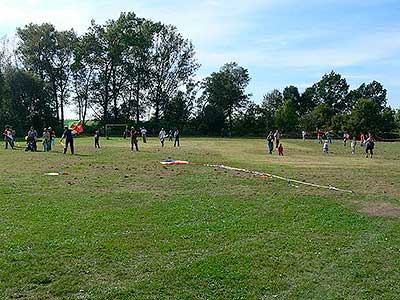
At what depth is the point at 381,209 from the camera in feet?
41.3

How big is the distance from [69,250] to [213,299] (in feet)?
10.2

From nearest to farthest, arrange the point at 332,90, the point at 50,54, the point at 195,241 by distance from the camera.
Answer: the point at 195,241 < the point at 50,54 < the point at 332,90

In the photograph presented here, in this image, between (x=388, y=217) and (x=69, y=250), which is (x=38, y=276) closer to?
(x=69, y=250)

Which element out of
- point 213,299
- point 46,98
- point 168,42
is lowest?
point 213,299

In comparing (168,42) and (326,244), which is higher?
(168,42)

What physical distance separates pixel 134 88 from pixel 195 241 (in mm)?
73509

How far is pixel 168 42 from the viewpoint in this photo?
270ft

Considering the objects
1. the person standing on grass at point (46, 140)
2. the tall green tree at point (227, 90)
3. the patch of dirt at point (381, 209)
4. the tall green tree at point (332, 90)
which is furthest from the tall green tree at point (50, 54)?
the patch of dirt at point (381, 209)

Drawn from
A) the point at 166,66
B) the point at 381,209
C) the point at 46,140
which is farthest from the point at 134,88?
the point at 381,209

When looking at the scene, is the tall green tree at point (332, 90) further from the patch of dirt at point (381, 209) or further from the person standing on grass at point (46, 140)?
the patch of dirt at point (381, 209)

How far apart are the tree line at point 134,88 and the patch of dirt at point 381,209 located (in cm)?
6232

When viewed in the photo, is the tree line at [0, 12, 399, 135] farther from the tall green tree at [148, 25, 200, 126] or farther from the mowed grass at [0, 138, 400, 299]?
the mowed grass at [0, 138, 400, 299]

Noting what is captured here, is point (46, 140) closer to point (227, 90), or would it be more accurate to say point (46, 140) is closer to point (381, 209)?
point (381, 209)

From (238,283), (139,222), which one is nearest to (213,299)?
(238,283)
